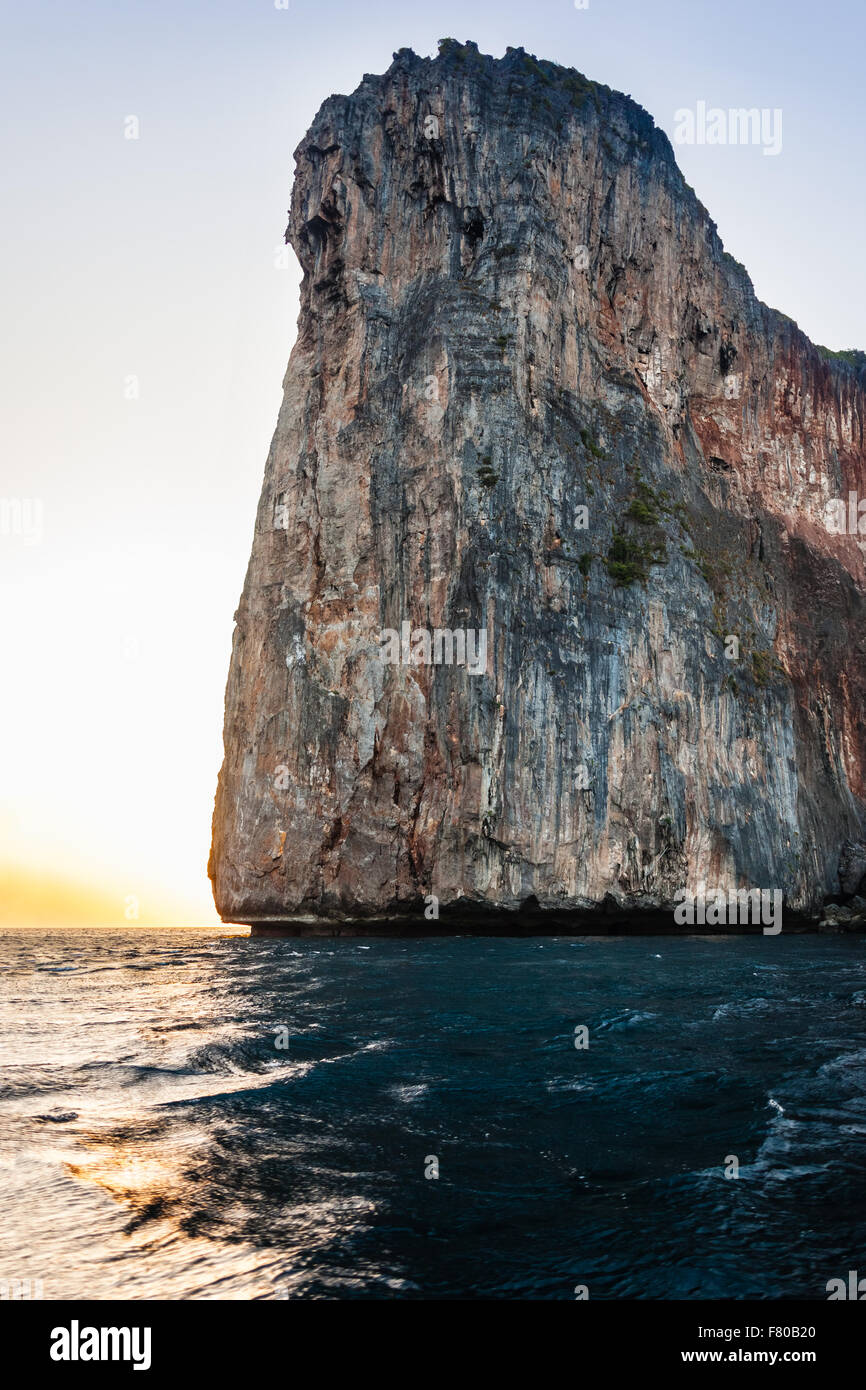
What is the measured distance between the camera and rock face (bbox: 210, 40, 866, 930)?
43.5 meters

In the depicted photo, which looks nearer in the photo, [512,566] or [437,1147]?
[437,1147]

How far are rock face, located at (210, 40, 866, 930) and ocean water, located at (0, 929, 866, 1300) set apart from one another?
23.6 m

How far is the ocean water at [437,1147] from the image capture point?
634 cm

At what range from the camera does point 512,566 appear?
146 ft

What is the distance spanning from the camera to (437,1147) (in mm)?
9266

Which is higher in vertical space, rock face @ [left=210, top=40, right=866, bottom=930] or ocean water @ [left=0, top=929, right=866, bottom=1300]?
rock face @ [left=210, top=40, right=866, bottom=930]

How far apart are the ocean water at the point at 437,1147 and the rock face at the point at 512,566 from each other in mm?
23641

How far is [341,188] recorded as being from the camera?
170 feet

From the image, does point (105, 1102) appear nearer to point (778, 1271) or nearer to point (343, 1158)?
point (343, 1158)

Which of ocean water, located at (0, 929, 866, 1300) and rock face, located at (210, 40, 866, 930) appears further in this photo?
rock face, located at (210, 40, 866, 930)

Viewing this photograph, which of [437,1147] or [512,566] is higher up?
[512,566]

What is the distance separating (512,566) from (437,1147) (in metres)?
36.7

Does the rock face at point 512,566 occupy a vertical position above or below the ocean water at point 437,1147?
above

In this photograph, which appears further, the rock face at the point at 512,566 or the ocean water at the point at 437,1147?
the rock face at the point at 512,566
